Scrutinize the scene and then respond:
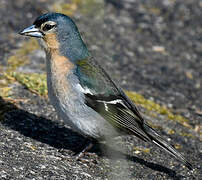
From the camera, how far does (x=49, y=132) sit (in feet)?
18.2

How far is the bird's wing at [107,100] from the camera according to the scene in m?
5.02

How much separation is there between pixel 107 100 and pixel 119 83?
6.76 feet

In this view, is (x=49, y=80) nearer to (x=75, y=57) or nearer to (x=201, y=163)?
(x=75, y=57)

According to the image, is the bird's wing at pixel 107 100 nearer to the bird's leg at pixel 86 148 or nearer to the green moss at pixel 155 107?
the bird's leg at pixel 86 148

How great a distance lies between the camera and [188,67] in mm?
8211

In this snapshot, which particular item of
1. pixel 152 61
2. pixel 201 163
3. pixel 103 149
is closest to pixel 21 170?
pixel 103 149

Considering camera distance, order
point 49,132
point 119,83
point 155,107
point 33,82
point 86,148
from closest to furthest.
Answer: point 86,148 < point 49,132 < point 33,82 < point 155,107 < point 119,83

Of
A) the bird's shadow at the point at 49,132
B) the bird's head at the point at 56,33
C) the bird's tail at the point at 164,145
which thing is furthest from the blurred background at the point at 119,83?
the bird's head at the point at 56,33

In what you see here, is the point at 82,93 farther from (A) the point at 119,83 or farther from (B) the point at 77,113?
(A) the point at 119,83

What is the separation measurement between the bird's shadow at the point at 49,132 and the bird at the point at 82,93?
0.88ft

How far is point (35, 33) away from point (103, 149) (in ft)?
5.07

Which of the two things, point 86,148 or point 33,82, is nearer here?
point 86,148

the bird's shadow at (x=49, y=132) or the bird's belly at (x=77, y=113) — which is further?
the bird's shadow at (x=49, y=132)

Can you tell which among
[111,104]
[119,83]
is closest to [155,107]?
[119,83]
